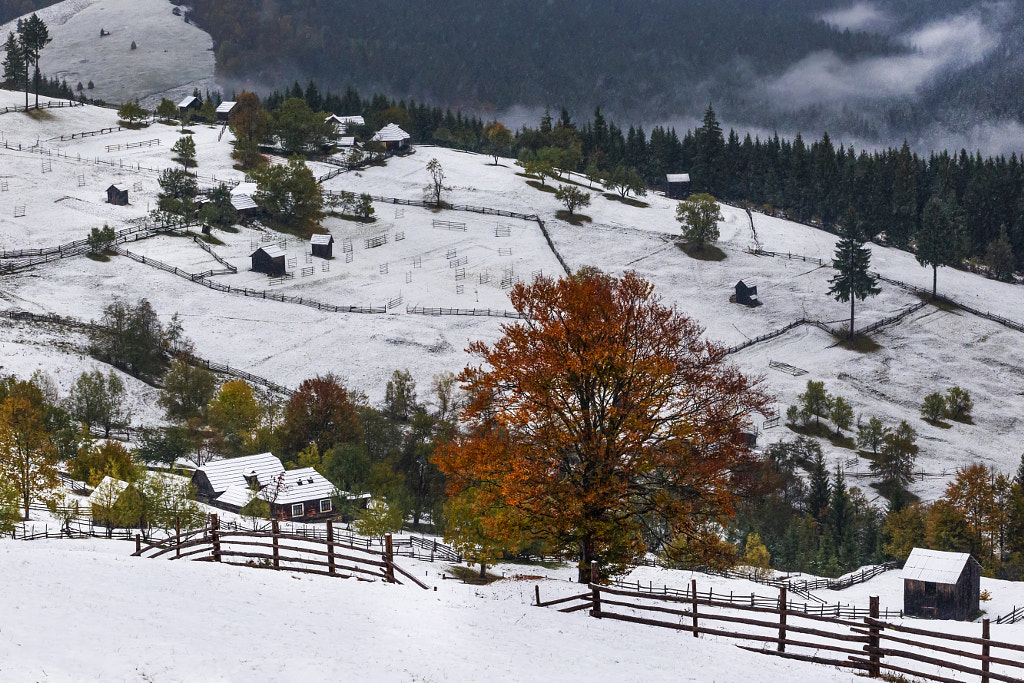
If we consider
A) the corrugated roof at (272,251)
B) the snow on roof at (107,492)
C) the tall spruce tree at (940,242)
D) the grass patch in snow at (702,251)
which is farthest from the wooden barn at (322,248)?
the snow on roof at (107,492)

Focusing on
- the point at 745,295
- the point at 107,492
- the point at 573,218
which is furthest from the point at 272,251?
the point at 107,492

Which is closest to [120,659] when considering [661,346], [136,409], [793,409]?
[661,346]

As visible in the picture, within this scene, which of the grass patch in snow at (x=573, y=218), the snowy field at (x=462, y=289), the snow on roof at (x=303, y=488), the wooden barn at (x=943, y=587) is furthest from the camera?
the grass patch in snow at (x=573, y=218)

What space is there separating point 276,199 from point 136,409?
184 ft

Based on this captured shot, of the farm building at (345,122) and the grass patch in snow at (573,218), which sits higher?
the farm building at (345,122)

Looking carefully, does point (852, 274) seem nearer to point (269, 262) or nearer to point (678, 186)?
point (678, 186)

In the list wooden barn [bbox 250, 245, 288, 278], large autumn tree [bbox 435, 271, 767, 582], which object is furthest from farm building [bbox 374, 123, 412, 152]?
large autumn tree [bbox 435, 271, 767, 582]

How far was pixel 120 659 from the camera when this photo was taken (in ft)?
67.4

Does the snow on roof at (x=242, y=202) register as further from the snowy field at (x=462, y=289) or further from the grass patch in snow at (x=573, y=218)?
the grass patch in snow at (x=573, y=218)

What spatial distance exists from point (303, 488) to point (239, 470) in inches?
180

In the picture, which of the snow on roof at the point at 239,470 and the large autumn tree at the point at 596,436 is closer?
the large autumn tree at the point at 596,436

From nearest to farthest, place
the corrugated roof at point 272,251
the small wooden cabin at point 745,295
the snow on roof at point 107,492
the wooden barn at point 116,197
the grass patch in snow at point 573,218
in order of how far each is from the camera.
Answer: the snow on roof at point 107,492 < the corrugated roof at point 272,251 < the small wooden cabin at point 745,295 < the wooden barn at point 116,197 < the grass patch in snow at point 573,218

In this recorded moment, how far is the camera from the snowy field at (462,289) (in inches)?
4114

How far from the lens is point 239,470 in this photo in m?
74.1
